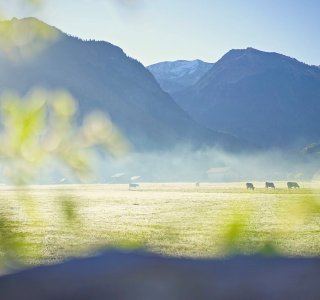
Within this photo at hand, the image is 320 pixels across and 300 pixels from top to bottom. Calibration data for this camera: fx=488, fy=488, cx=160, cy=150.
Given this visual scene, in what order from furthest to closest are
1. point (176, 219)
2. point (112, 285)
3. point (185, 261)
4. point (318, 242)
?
1. point (176, 219)
2. point (318, 242)
3. point (185, 261)
4. point (112, 285)

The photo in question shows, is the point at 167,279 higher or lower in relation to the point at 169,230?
lower

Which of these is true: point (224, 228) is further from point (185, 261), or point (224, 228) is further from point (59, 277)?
point (59, 277)

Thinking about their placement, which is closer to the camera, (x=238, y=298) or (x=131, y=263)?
(x=238, y=298)

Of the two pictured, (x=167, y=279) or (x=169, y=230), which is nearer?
(x=167, y=279)

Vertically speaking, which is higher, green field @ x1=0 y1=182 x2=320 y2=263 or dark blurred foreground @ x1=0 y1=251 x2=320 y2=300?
green field @ x1=0 y1=182 x2=320 y2=263

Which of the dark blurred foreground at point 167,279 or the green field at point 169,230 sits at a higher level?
the green field at point 169,230

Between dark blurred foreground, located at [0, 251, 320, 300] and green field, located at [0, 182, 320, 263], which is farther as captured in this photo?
green field, located at [0, 182, 320, 263]

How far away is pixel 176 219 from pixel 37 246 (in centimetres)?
1659

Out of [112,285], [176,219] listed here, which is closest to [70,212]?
[176,219]

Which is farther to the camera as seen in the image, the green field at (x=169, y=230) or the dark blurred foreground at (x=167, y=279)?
the green field at (x=169, y=230)

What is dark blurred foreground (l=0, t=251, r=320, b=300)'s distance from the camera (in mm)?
17984

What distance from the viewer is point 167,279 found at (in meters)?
20.2

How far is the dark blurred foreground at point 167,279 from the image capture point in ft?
59.0

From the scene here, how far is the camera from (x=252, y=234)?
107ft
